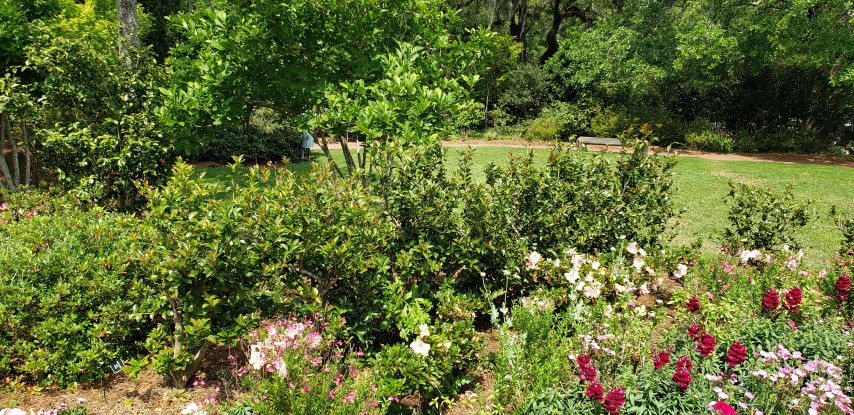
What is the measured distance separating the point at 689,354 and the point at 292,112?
4408 millimetres

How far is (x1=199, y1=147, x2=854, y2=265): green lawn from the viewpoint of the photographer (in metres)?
6.58

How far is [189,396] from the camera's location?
3068 mm

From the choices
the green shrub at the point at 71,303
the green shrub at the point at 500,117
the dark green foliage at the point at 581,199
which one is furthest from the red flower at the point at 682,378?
the green shrub at the point at 500,117

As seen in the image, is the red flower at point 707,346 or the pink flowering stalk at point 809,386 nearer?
the pink flowering stalk at point 809,386

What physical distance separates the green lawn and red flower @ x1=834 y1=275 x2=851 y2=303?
4.94ft

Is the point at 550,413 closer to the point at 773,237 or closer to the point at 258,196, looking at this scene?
the point at 258,196

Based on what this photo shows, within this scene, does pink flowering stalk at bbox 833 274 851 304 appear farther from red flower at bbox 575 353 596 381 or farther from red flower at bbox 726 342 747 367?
red flower at bbox 575 353 596 381

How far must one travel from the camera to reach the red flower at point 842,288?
3486 mm

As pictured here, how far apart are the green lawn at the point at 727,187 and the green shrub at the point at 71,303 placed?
2924mm

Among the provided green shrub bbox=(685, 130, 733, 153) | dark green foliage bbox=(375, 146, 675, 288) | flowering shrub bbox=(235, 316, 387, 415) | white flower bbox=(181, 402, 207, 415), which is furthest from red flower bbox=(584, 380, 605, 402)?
green shrub bbox=(685, 130, 733, 153)

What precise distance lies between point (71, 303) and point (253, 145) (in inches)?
384

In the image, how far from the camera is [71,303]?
3.11 m

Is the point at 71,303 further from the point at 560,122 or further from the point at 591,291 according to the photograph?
the point at 560,122

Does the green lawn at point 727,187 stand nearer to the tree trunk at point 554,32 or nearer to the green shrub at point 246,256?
the green shrub at point 246,256
